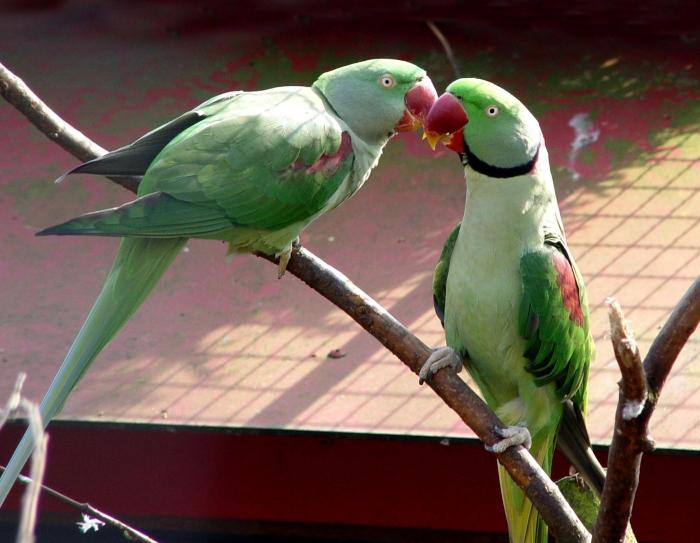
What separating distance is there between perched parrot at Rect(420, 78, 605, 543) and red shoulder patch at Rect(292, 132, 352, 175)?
0.74 ft

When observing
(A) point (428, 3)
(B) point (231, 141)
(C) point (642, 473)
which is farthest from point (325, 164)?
(A) point (428, 3)

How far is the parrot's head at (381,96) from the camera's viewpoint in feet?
6.32

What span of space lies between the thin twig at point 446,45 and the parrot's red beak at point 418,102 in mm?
1317

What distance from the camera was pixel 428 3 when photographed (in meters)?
3.38

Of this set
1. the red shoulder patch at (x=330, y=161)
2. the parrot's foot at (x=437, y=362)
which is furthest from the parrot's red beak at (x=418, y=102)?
the parrot's foot at (x=437, y=362)

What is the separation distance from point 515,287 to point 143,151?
65 centimetres

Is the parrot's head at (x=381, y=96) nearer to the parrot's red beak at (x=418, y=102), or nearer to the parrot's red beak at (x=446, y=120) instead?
the parrot's red beak at (x=418, y=102)

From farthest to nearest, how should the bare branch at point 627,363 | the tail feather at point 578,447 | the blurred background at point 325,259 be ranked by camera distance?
the blurred background at point 325,259
the tail feather at point 578,447
the bare branch at point 627,363

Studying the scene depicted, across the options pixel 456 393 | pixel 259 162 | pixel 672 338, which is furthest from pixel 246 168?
pixel 672 338

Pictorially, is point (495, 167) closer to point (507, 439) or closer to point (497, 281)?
point (497, 281)

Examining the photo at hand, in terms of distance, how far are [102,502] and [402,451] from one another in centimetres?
69

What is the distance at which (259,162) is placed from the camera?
71.6 inches

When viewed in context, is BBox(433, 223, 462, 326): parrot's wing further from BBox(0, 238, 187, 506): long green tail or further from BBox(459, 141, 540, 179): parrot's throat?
BBox(0, 238, 187, 506): long green tail

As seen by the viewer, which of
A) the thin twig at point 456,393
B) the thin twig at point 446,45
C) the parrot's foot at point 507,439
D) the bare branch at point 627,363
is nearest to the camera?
the bare branch at point 627,363
